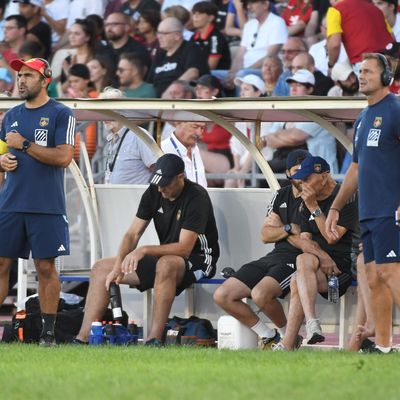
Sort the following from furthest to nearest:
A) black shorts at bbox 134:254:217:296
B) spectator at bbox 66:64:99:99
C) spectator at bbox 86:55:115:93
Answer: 1. spectator at bbox 86:55:115:93
2. spectator at bbox 66:64:99:99
3. black shorts at bbox 134:254:217:296

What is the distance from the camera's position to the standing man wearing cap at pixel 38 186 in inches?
433

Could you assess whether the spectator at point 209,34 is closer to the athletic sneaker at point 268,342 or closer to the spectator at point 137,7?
the spectator at point 137,7

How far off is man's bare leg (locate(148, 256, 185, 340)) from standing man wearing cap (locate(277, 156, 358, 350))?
1110 millimetres

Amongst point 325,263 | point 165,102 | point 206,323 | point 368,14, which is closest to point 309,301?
point 325,263

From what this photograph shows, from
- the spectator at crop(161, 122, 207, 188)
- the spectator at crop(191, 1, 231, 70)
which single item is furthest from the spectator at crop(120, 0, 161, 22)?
the spectator at crop(161, 122, 207, 188)

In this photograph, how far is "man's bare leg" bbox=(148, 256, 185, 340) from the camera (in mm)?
11508

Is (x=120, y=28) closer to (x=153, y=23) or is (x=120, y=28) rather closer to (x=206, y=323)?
(x=153, y=23)

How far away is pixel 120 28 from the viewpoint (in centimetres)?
1884

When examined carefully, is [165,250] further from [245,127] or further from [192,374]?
[245,127]

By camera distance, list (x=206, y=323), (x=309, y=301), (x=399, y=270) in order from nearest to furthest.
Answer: (x=399, y=270) → (x=309, y=301) → (x=206, y=323)

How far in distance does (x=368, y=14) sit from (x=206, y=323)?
500cm

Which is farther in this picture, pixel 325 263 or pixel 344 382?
pixel 325 263

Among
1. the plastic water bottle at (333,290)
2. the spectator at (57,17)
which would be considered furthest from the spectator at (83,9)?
the plastic water bottle at (333,290)

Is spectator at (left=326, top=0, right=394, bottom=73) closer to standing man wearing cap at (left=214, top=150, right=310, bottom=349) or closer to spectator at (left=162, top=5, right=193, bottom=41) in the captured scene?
spectator at (left=162, top=5, right=193, bottom=41)
